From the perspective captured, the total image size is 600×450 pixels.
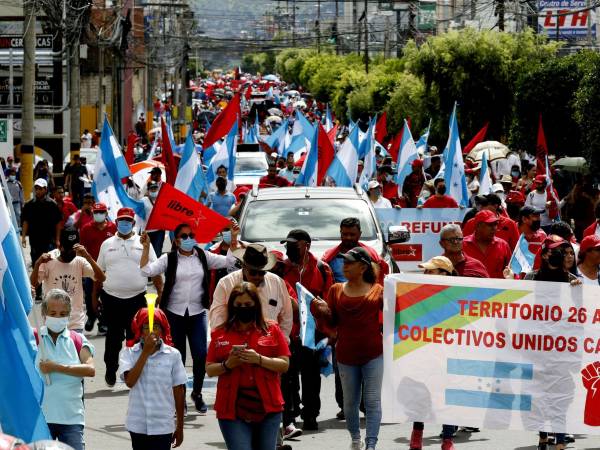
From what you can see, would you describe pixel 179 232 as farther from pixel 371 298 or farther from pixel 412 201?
pixel 412 201

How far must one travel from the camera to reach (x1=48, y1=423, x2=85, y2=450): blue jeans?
836 cm

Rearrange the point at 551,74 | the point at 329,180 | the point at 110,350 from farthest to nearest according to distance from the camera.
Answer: the point at 551,74
the point at 329,180
the point at 110,350

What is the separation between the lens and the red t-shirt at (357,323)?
31.0 ft

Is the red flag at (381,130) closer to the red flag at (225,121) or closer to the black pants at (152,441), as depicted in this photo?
the red flag at (225,121)

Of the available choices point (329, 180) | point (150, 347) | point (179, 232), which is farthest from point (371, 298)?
point (329, 180)

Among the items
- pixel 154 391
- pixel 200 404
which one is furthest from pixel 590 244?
pixel 154 391

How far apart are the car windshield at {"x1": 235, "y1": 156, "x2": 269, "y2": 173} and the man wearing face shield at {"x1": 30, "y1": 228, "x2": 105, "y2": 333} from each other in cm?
1806

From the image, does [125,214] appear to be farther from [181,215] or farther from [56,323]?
[56,323]

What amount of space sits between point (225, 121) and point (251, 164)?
6332 millimetres

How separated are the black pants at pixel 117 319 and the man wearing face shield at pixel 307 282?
2246mm

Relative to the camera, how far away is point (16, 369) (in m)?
6.58

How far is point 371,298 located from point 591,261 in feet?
6.31

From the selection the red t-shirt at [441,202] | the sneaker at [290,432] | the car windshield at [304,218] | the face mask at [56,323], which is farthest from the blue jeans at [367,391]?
the red t-shirt at [441,202]

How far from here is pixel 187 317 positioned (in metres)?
11.6
